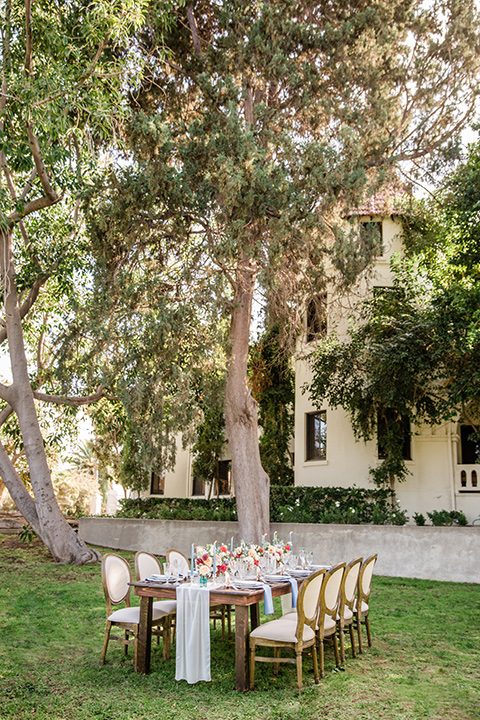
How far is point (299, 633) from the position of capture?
5859 mm

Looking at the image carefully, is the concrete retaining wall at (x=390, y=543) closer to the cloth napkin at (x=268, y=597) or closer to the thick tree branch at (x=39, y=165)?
the cloth napkin at (x=268, y=597)

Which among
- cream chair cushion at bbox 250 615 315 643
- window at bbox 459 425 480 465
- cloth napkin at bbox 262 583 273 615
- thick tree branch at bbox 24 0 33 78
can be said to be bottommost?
cream chair cushion at bbox 250 615 315 643

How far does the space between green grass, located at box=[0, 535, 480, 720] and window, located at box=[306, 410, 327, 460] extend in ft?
28.6

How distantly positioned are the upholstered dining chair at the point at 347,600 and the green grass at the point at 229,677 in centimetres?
29

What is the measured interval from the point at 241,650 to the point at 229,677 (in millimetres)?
589

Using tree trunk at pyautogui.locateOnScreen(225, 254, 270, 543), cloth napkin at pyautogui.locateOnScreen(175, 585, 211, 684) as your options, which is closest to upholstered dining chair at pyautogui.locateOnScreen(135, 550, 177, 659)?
cloth napkin at pyautogui.locateOnScreen(175, 585, 211, 684)

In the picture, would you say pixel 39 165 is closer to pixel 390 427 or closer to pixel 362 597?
pixel 362 597

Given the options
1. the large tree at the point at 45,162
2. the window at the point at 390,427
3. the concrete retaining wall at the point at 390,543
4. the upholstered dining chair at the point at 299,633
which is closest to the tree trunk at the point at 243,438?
the concrete retaining wall at the point at 390,543

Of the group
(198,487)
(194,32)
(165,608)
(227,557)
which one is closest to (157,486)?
(198,487)

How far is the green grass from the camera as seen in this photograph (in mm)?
5289

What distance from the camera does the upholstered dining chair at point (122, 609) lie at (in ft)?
22.3

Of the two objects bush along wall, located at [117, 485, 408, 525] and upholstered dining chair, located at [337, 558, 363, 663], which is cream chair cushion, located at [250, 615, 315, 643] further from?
bush along wall, located at [117, 485, 408, 525]

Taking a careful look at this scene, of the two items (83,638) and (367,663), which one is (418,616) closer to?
(367,663)

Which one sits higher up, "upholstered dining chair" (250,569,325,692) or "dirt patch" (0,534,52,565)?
"upholstered dining chair" (250,569,325,692)
